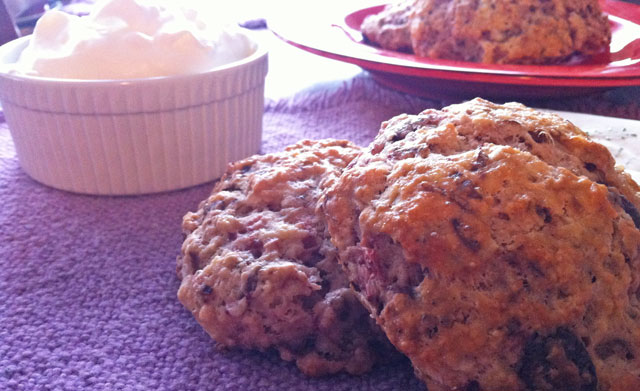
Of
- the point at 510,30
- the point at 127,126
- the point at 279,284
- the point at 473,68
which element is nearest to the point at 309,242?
the point at 279,284

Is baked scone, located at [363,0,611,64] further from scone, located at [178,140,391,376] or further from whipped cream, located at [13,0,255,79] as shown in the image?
scone, located at [178,140,391,376]

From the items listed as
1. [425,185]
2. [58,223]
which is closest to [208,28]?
[58,223]

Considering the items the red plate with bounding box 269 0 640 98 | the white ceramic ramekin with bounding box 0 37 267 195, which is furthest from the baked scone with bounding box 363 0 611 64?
the white ceramic ramekin with bounding box 0 37 267 195

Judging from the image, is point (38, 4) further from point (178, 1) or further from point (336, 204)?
point (336, 204)

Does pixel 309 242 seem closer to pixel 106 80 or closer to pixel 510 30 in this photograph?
pixel 106 80

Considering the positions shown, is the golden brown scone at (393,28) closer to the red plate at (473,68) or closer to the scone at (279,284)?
the red plate at (473,68)

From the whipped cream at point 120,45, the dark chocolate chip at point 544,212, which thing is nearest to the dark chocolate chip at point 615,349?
the dark chocolate chip at point 544,212
